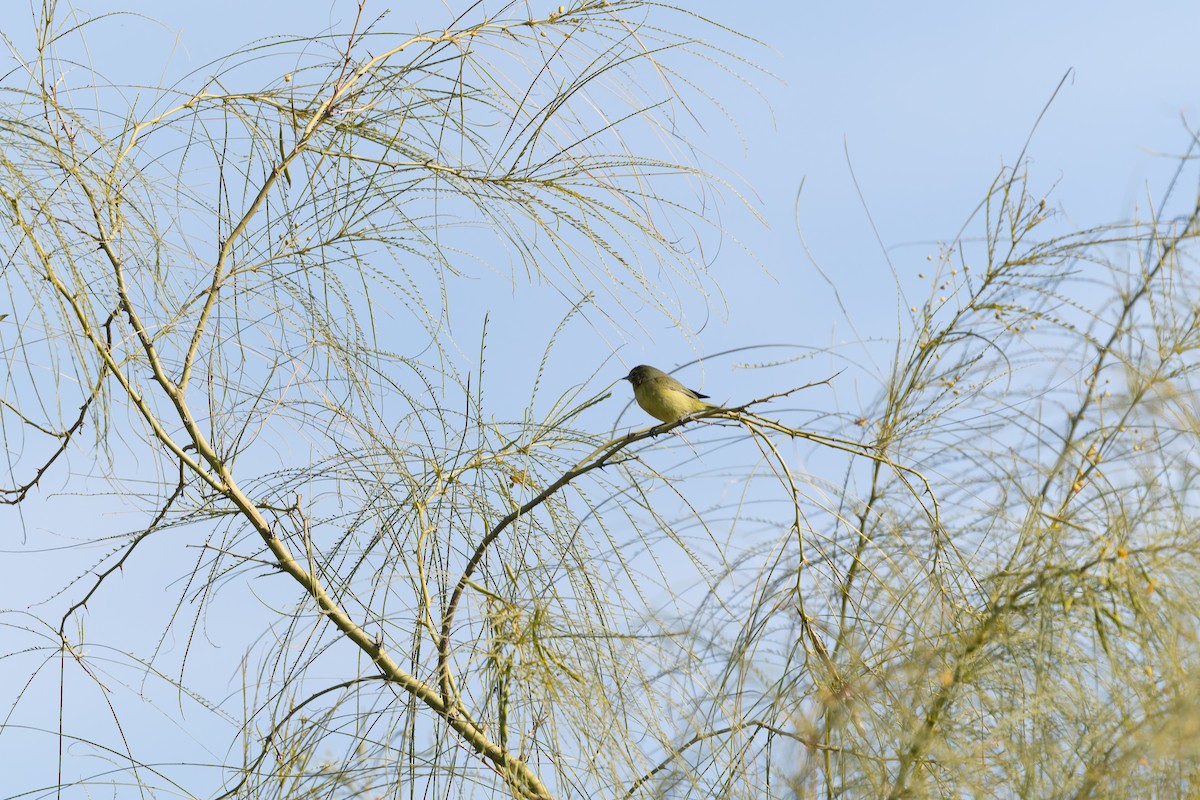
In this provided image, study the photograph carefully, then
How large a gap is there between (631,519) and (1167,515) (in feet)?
3.88

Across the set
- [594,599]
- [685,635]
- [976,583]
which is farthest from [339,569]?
[976,583]

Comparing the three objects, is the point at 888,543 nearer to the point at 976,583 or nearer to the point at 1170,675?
the point at 976,583

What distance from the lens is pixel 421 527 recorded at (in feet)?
10.8

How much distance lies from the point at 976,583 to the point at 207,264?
207cm

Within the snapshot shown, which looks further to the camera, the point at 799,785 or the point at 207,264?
the point at 207,264

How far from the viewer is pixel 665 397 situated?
→ 521 cm

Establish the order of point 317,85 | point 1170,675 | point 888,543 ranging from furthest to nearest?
point 317,85
point 888,543
point 1170,675

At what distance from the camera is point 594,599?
10.4 feet

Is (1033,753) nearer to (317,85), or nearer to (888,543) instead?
(888,543)

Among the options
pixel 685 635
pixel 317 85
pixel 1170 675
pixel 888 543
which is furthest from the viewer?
pixel 317 85

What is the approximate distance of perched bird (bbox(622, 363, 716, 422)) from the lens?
205 inches

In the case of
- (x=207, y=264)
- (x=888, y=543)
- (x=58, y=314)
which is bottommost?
(x=888, y=543)

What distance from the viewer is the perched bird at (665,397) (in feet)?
17.1

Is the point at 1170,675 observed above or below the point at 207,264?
below
